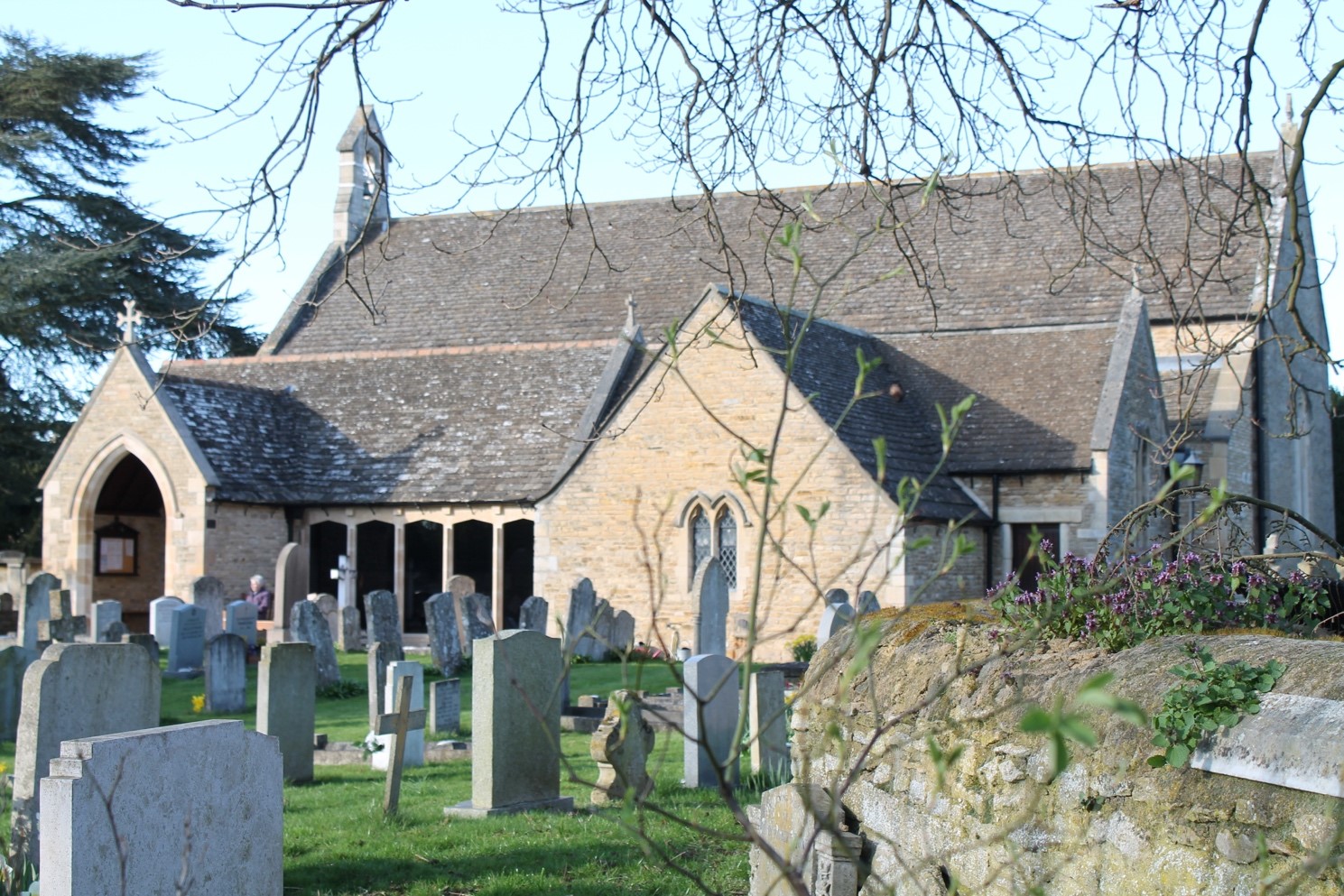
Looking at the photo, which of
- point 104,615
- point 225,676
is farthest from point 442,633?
point 104,615

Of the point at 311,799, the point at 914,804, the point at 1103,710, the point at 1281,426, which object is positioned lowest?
the point at 311,799

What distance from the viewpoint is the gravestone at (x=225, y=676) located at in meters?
15.1

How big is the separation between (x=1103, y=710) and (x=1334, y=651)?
79 centimetres

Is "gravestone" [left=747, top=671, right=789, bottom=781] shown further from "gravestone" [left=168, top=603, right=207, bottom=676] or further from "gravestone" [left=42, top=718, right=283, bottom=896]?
"gravestone" [left=168, top=603, right=207, bottom=676]

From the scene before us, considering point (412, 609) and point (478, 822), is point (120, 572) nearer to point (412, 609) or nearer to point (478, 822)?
point (412, 609)

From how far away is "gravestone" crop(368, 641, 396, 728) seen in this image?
1359 cm

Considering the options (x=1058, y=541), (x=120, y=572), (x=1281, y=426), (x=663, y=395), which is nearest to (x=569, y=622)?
(x=663, y=395)

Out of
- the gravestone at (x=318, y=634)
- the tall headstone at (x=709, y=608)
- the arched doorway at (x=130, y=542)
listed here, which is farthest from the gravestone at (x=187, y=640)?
the arched doorway at (x=130, y=542)

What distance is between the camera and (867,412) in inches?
900

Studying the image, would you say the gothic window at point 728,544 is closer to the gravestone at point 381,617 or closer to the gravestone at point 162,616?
the gravestone at point 381,617

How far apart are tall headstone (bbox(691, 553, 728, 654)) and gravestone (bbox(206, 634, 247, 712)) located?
5261 mm

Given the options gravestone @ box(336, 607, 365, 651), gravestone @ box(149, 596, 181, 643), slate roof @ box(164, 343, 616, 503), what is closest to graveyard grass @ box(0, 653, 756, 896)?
gravestone @ box(149, 596, 181, 643)

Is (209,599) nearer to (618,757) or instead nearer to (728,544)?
(728,544)

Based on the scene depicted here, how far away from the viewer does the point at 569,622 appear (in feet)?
67.4
